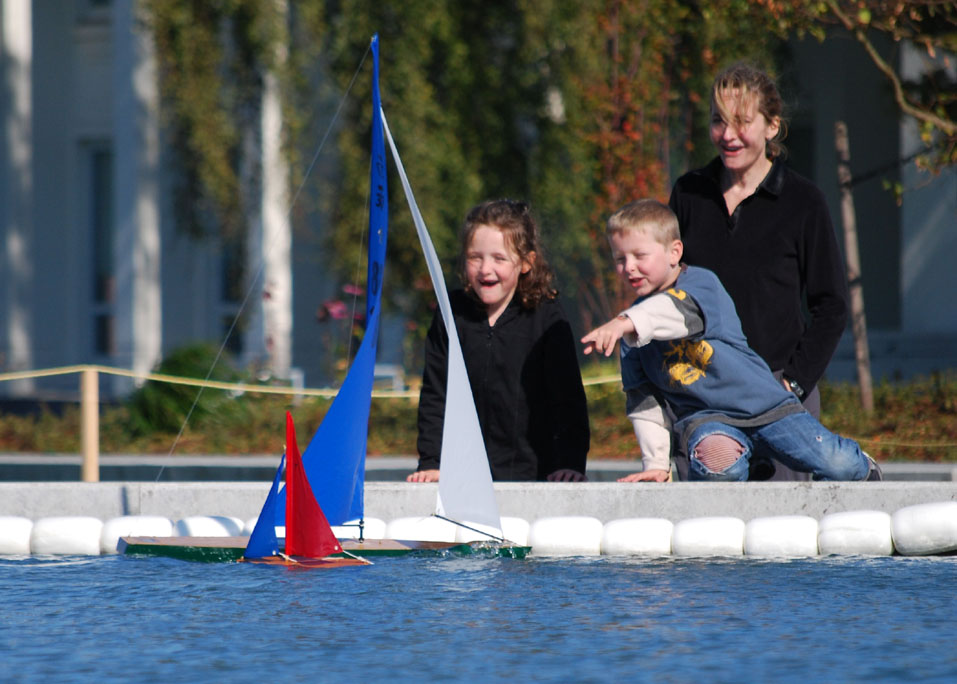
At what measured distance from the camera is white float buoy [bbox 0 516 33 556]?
5.53 m

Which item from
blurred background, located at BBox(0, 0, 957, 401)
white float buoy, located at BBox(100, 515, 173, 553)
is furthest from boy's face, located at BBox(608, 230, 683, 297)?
blurred background, located at BBox(0, 0, 957, 401)

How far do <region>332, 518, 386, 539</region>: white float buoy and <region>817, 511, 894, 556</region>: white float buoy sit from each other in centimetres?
Answer: 169

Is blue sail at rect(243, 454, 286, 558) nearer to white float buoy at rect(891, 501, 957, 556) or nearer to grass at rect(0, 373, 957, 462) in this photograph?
white float buoy at rect(891, 501, 957, 556)

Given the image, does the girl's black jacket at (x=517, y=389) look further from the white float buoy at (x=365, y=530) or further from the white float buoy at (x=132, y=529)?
the white float buoy at (x=132, y=529)

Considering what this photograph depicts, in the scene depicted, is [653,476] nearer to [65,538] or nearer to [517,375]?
[517,375]

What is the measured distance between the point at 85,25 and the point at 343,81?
23.4ft

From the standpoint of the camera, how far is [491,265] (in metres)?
5.66

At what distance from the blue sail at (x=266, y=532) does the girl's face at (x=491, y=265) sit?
1.33 meters

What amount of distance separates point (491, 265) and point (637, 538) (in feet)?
4.16

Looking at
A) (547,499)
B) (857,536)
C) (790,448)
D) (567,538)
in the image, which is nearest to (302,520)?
(567,538)

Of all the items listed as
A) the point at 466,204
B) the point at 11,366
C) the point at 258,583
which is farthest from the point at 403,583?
the point at 11,366

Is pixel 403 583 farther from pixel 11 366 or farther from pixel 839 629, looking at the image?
pixel 11 366

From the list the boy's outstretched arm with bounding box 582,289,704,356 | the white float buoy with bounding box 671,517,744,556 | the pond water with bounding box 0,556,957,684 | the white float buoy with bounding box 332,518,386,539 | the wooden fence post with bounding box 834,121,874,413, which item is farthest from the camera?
the wooden fence post with bounding box 834,121,874,413

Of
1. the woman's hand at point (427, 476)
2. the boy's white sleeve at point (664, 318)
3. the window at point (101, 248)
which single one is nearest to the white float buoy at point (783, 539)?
the boy's white sleeve at point (664, 318)
